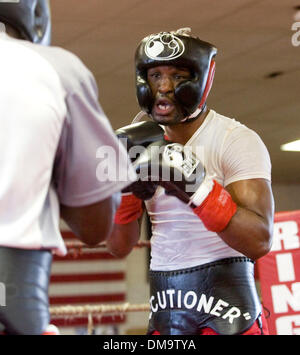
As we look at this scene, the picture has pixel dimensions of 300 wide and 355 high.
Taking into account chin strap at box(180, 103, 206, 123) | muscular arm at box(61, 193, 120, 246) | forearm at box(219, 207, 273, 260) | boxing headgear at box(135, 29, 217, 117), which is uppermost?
boxing headgear at box(135, 29, 217, 117)

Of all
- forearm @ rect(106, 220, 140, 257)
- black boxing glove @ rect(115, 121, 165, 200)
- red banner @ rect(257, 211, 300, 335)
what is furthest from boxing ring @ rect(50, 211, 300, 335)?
black boxing glove @ rect(115, 121, 165, 200)

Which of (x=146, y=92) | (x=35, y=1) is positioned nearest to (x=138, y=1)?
(x=146, y=92)

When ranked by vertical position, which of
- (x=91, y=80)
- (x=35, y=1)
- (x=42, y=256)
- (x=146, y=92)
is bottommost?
(x=42, y=256)

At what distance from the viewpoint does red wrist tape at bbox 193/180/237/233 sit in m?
1.58

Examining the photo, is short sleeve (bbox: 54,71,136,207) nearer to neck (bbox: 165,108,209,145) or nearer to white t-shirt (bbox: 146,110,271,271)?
white t-shirt (bbox: 146,110,271,271)

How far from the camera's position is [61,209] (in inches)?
40.8

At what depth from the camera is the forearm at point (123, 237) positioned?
74.8 inches

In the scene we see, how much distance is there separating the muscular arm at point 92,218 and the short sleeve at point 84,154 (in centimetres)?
2

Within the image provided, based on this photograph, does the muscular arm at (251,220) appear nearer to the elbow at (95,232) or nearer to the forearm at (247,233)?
the forearm at (247,233)

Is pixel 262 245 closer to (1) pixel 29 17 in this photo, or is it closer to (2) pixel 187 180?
(2) pixel 187 180

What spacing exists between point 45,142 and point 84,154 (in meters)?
0.07

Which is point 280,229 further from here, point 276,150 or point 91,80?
point 276,150

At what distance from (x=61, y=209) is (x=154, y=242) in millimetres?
856

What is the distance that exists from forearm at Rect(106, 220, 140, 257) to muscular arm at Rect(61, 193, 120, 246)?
0.85 m
